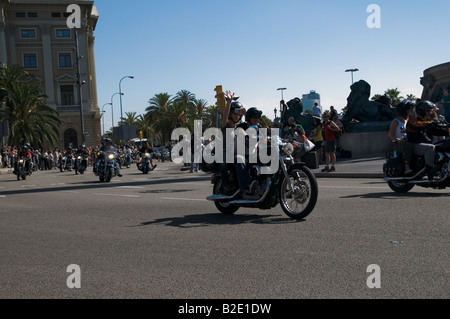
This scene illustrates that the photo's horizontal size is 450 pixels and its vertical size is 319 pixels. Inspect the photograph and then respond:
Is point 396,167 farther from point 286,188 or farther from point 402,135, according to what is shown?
point 286,188

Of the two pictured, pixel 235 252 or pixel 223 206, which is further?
pixel 223 206

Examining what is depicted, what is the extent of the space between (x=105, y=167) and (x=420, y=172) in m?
12.0

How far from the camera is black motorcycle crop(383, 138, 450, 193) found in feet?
32.1

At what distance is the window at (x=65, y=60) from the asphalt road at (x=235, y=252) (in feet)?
232

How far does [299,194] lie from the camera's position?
744cm

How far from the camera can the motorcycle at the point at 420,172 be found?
9.77 m

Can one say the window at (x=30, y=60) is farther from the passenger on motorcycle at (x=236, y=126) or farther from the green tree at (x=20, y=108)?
the passenger on motorcycle at (x=236, y=126)

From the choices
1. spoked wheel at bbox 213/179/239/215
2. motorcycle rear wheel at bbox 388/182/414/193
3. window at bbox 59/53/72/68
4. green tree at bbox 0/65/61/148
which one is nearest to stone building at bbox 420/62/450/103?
motorcycle rear wheel at bbox 388/182/414/193

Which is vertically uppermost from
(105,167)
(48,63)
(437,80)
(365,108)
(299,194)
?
(48,63)

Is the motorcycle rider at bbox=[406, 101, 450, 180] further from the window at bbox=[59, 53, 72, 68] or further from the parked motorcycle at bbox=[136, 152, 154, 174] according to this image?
the window at bbox=[59, 53, 72, 68]

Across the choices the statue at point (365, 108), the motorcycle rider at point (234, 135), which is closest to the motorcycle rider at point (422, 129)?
the motorcycle rider at point (234, 135)

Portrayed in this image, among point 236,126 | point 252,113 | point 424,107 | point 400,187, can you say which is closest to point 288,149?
point 252,113

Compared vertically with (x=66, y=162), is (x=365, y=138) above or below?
above

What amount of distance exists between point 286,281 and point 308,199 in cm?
315
